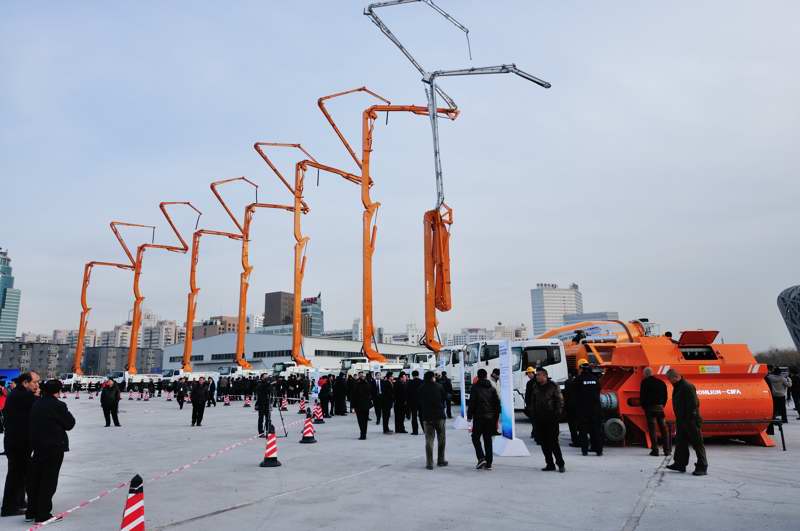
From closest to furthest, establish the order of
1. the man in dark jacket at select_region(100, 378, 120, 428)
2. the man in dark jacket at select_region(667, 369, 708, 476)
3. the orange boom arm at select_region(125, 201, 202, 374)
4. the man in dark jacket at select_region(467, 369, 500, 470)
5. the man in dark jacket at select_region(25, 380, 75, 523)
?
1. the man in dark jacket at select_region(25, 380, 75, 523)
2. the man in dark jacket at select_region(667, 369, 708, 476)
3. the man in dark jacket at select_region(467, 369, 500, 470)
4. the man in dark jacket at select_region(100, 378, 120, 428)
5. the orange boom arm at select_region(125, 201, 202, 374)

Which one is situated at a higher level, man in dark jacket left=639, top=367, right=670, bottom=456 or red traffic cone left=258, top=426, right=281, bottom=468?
man in dark jacket left=639, top=367, right=670, bottom=456

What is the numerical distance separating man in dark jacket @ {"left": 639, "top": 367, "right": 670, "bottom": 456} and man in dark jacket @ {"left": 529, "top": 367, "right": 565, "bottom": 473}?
8.05 feet

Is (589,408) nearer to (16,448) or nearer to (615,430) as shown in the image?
(615,430)

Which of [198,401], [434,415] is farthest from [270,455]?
[198,401]

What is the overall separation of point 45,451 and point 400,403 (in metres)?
10.9

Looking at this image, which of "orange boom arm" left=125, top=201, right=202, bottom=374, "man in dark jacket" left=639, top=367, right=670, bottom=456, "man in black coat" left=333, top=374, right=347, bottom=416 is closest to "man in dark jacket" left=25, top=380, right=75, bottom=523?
"man in dark jacket" left=639, top=367, right=670, bottom=456

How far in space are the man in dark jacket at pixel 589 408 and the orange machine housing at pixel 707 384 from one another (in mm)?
953

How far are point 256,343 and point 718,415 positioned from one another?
280 ft

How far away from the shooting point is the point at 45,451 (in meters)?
6.54

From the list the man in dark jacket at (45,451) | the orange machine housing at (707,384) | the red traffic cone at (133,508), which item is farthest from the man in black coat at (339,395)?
the red traffic cone at (133,508)

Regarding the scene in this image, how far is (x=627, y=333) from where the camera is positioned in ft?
74.5

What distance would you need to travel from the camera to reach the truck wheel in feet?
38.3

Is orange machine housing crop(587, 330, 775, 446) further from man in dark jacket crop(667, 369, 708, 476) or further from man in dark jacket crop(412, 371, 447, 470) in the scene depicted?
man in dark jacket crop(412, 371, 447, 470)

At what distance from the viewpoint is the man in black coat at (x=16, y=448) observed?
6.88 meters
